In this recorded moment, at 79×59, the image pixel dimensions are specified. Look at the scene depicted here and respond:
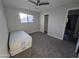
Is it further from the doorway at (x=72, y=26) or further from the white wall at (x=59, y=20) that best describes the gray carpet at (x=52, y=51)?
the white wall at (x=59, y=20)

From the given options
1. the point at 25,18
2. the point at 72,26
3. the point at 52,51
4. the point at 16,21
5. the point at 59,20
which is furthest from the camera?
the point at 25,18

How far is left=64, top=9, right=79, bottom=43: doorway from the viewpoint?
291 centimetres

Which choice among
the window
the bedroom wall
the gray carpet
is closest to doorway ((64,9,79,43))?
the gray carpet

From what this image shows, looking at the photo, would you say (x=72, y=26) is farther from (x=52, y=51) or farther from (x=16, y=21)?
(x=16, y=21)

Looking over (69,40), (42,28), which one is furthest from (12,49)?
(42,28)

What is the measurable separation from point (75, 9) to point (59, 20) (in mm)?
1074

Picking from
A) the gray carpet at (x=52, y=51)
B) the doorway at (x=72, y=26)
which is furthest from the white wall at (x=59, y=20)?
the gray carpet at (x=52, y=51)

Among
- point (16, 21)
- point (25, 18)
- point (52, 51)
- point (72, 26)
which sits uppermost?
point (25, 18)

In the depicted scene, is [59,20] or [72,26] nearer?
[72,26]

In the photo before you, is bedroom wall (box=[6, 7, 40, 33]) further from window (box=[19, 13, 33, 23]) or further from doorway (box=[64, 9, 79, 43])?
doorway (box=[64, 9, 79, 43])

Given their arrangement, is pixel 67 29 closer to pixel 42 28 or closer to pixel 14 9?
pixel 42 28

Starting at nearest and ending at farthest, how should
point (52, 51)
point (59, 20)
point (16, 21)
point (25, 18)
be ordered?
point (52, 51), point (59, 20), point (16, 21), point (25, 18)

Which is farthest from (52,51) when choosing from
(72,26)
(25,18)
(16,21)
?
(25,18)

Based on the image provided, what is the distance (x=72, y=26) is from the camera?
3162mm
